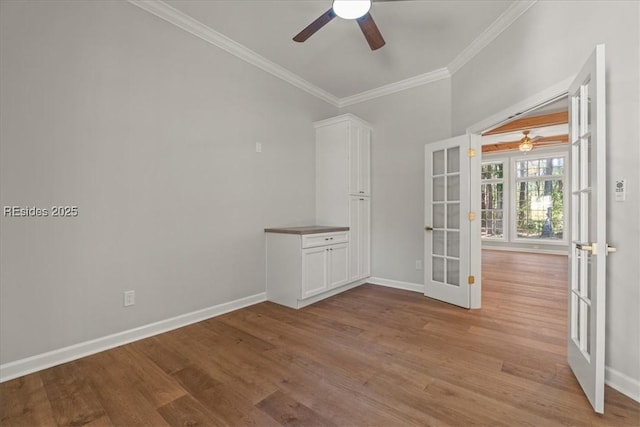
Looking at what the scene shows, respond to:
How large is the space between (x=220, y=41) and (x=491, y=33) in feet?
9.11

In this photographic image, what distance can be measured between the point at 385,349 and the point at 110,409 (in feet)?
5.93

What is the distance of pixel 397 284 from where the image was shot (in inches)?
158

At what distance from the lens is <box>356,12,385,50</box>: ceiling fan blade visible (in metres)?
2.06

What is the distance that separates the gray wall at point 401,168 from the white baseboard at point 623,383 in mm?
2104

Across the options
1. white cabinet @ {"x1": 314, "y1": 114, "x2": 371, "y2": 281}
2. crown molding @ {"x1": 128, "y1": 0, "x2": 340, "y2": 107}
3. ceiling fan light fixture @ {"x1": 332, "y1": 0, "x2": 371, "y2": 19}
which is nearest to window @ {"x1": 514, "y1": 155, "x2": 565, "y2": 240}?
white cabinet @ {"x1": 314, "y1": 114, "x2": 371, "y2": 281}

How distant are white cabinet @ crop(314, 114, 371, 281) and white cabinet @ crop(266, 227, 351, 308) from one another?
40 centimetres

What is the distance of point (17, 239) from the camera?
1849 millimetres

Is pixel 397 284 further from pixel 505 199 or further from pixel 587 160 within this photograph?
pixel 505 199

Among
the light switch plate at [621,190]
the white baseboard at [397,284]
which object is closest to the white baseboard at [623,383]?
the light switch plate at [621,190]

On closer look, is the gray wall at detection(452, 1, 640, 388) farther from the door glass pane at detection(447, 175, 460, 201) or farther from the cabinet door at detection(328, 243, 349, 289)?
the cabinet door at detection(328, 243, 349, 289)

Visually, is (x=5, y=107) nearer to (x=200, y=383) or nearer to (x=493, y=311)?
(x=200, y=383)

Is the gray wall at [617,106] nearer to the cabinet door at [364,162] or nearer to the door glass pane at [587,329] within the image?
the door glass pane at [587,329]

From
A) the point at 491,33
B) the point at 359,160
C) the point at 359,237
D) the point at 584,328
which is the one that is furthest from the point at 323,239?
the point at 491,33

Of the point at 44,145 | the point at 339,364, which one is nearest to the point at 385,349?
the point at 339,364
